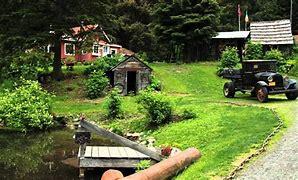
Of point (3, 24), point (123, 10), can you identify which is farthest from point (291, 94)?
point (123, 10)

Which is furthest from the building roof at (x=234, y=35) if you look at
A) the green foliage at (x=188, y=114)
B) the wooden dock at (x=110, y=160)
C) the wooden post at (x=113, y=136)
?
the wooden post at (x=113, y=136)

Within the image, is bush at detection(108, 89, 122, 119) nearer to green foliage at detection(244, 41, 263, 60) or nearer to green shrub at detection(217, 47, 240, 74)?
green shrub at detection(217, 47, 240, 74)

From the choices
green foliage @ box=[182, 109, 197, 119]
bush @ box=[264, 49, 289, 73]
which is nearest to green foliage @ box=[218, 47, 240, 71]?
bush @ box=[264, 49, 289, 73]

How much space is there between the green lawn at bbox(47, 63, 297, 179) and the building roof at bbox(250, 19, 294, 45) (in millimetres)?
11171

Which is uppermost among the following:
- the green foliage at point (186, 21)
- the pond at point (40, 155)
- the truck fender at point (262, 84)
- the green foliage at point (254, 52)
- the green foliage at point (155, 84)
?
the green foliage at point (186, 21)

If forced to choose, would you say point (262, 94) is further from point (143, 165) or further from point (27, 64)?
point (27, 64)

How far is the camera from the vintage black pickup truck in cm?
2161

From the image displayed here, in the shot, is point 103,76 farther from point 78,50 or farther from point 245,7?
point 245,7

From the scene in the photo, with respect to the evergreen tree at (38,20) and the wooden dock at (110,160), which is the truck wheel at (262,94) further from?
the evergreen tree at (38,20)

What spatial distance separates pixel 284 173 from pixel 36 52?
25.1m

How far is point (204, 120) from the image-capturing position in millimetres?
19109

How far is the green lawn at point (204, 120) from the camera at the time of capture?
12.7 m

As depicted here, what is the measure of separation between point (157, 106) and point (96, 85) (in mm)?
11039

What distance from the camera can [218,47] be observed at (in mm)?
50000
